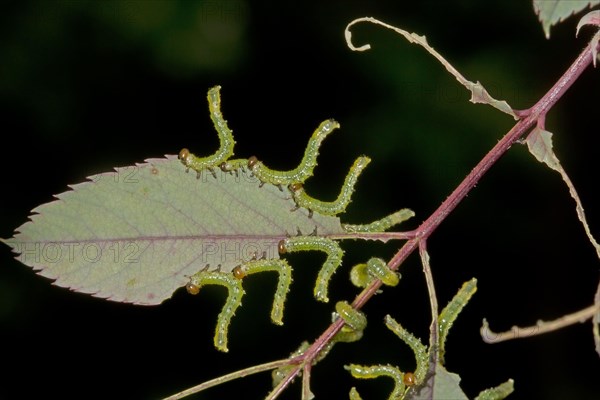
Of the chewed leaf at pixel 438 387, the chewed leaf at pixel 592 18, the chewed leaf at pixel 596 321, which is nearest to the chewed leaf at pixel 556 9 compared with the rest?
the chewed leaf at pixel 592 18

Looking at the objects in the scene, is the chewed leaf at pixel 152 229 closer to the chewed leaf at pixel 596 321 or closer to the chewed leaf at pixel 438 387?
the chewed leaf at pixel 438 387

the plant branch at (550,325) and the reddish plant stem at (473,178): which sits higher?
the reddish plant stem at (473,178)

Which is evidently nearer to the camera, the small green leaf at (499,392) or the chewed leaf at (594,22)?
the chewed leaf at (594,22)

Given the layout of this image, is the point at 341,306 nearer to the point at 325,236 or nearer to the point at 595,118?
the point at 325,236

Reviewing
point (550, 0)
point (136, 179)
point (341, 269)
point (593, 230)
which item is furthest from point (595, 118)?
point (136, 179)

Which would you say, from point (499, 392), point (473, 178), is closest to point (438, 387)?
point (499, 392)

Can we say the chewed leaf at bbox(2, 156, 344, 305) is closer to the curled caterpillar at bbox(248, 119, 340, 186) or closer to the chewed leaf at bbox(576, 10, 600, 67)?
the curled caterpillar at bbox(248, 119, 340, 186)

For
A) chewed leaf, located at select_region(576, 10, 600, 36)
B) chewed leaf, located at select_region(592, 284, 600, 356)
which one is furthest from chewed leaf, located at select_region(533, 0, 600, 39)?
chewed leaf, located at select_region(592, 284, 600, 356)

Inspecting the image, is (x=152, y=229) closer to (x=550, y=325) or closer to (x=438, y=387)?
(x=438, y=387)
